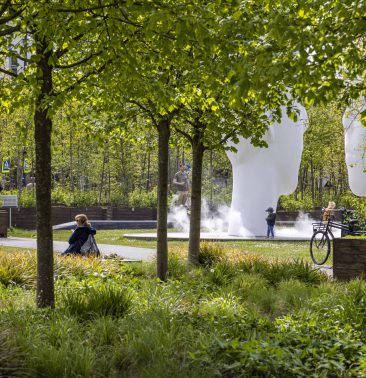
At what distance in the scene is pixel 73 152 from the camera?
39.9 metres

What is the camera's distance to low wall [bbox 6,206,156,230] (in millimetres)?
27938

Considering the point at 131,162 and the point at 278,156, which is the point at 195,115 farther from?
the point at 131,162

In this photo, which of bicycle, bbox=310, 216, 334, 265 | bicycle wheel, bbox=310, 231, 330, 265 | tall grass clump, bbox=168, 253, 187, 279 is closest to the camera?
tall grass clump, bbox=168, 253, 187, 279

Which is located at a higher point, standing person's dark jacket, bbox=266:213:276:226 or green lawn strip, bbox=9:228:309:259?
standing person's dark jacket, bbox=266:213:276:226

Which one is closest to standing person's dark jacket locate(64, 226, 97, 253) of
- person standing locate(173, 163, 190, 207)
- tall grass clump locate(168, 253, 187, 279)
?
tall grass clump locate(168, 253, 187, 279)

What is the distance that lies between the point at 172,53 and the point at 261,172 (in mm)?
16139

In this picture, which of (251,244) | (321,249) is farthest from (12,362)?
(251,244)

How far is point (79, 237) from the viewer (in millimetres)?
13688

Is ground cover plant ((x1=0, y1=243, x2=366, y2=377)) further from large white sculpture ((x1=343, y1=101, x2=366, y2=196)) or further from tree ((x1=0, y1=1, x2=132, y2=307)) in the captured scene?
large white sculpture ((x1=343, y1=101, x2=366, y2=196))

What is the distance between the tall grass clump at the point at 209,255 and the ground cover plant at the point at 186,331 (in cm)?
227

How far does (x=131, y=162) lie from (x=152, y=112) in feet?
99.0

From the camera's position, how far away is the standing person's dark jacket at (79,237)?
1352 centimetres

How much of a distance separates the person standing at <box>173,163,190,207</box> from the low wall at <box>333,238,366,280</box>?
20.3 meters

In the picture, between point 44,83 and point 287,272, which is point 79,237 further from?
point 44,83
